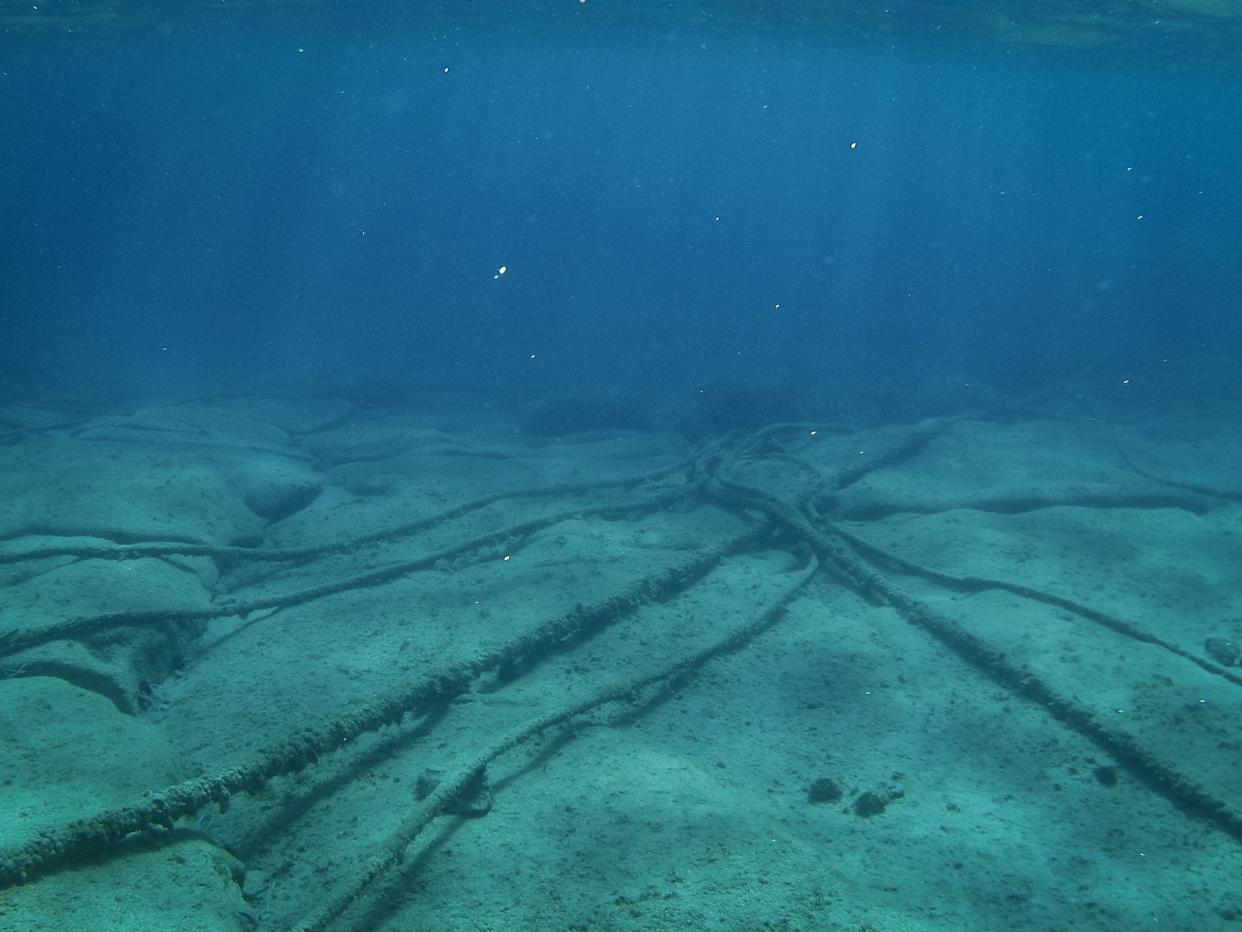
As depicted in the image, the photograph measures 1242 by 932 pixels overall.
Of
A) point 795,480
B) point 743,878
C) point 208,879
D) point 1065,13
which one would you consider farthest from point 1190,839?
point 1065,13

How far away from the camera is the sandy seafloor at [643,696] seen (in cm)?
348

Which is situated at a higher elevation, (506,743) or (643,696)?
(506,743)

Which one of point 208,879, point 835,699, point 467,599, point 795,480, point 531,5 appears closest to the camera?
point 208,879

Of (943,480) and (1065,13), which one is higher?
(1065,13)

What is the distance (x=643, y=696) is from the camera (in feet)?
17.4

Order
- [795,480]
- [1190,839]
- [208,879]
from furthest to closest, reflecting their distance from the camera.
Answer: [795,480], [1190,839], [208,879]

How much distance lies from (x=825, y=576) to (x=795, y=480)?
2.56 m

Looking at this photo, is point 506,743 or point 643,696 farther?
point 643,696

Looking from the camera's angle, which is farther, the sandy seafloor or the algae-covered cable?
the sandy seafloor

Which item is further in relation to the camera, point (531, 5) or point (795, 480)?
point (531, 5)

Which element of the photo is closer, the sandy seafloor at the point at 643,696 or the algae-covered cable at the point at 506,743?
the algae-covered cable at the point at 506,743

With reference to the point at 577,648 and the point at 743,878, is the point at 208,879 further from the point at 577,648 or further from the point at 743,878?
the point at 577,648

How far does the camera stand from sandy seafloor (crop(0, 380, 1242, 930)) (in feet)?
11.4

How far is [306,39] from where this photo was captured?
42.4 m
